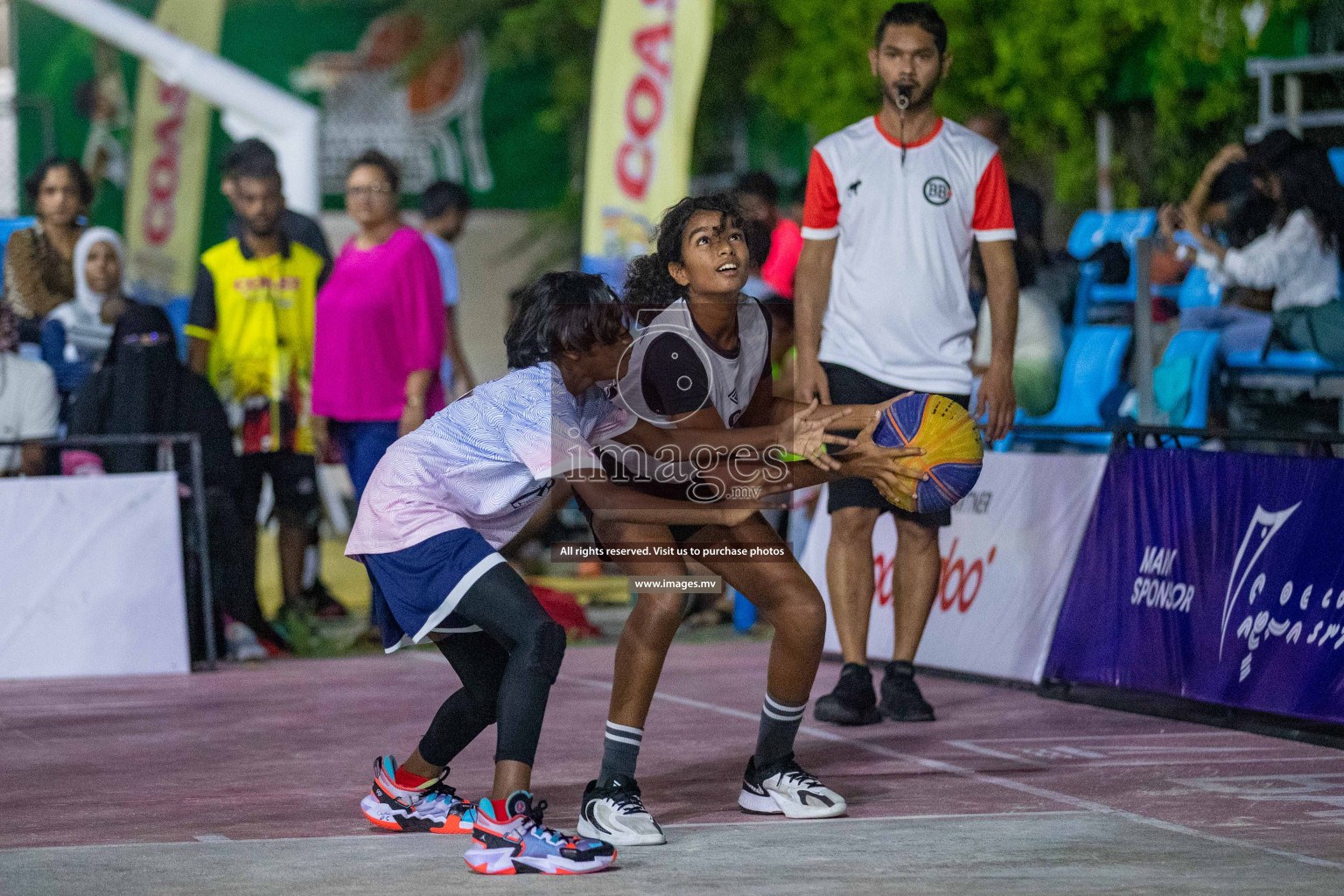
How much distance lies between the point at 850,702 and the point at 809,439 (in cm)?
219

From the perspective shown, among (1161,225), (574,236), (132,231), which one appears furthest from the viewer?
(574,236)

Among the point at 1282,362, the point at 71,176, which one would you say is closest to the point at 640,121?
the point at 71,176

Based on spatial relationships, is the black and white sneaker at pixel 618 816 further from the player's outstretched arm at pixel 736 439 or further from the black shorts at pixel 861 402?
the black shorts at pixel 861 402

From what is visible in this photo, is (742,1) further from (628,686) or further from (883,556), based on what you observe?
(628,686)

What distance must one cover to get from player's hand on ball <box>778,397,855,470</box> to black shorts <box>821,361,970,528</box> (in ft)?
5.67

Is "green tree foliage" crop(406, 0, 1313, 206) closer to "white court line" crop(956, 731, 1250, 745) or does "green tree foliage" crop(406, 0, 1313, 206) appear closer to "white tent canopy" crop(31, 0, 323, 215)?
"white tent canopy" crop(31, 0, 323, 215)

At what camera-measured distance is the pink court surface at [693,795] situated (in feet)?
17.4

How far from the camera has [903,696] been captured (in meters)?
8.17

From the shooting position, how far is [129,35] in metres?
17.3

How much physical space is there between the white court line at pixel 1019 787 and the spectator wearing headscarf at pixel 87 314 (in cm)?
443

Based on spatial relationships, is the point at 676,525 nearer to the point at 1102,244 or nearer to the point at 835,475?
the point at 835,475

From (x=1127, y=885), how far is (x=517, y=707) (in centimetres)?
173

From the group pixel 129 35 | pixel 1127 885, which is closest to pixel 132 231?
pixel 129 35

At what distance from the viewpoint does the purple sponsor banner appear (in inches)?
299
